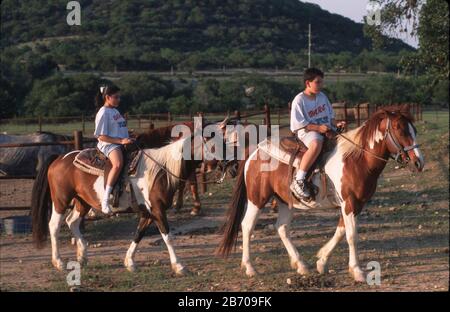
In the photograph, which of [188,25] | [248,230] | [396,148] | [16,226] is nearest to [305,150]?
[396,148]

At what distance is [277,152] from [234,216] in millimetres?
975

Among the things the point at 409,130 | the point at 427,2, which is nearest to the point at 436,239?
the point at 409,130

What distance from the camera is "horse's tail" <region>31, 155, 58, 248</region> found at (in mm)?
8766

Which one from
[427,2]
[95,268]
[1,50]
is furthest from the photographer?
[1,50]

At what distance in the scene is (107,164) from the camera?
26.8 ft

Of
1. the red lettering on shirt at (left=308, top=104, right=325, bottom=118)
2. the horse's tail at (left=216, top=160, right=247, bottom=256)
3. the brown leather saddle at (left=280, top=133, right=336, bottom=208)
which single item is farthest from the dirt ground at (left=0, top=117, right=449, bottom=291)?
the red lettering on shirt at (left=308, top=104, right=325, bottom=118)

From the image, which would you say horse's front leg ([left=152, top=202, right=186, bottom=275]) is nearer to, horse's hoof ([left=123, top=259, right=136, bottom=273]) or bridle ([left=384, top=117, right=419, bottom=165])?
horse's hoof ([left=123, top=259, right=136, bottom=273])

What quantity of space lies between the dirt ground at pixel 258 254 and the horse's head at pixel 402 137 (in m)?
1.33

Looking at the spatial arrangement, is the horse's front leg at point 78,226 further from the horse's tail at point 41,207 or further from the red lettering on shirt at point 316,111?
the red lettering on shirt at point 316,111

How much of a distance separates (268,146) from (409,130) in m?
1.70

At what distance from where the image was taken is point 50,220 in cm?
877

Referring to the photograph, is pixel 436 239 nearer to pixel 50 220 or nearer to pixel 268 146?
pixel 268 146

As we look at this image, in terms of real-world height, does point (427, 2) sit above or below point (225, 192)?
above

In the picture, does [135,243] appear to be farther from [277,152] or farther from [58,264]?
[277,152]
